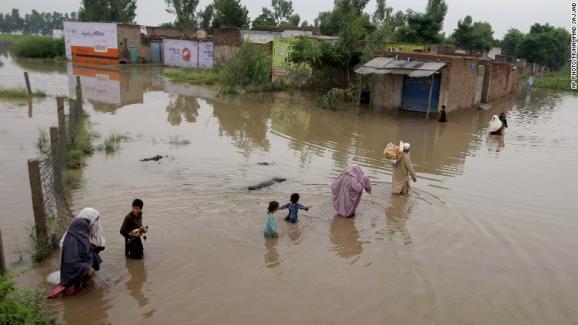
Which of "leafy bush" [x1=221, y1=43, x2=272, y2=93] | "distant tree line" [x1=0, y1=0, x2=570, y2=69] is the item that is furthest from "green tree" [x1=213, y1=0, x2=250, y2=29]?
"leafy bush" [x1=221, y1=43, x2=272, y2=93]

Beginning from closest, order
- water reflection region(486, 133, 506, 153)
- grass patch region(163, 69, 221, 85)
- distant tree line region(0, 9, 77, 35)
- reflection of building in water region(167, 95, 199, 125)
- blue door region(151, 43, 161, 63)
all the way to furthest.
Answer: water reflection region(486, 133, 506, 153) → reflection of building in water region(167, 95, 199, 125) → grass patch region(163, 69, 221, 85) → blue door region(151, 43, 161, 63) → distant tree line region(0, 9, 77, 35)

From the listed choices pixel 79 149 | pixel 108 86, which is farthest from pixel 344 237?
pixel 108 86

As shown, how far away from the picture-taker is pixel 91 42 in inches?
1581

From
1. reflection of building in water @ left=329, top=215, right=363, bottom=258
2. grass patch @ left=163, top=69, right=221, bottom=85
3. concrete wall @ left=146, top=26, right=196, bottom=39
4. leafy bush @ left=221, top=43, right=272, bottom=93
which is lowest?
reflection of building in water @ left=329, top=215, right=363, bottom=258

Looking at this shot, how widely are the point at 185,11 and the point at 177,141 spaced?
49226mm

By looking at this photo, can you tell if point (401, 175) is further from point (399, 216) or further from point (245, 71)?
point (245, 71)

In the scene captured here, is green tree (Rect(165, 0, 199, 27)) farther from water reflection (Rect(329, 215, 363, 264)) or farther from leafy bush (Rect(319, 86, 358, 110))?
water reflection (Rect(329, 215, 363, 264))

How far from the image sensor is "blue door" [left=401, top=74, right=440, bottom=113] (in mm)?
20719

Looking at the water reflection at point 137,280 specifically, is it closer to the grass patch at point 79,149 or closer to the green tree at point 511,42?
the grass patch at point 79,149

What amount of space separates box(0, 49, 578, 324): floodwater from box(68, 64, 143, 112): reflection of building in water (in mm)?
4723

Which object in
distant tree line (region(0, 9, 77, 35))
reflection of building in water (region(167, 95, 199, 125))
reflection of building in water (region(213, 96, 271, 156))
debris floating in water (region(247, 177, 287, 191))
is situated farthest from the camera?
distant tree line (region(0, 9, 77, 35))

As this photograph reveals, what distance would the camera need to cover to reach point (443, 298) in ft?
19.1

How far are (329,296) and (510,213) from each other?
4.78 metres

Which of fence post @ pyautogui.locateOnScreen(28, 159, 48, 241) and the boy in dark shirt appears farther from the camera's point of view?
the boy in dark shirt
